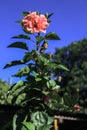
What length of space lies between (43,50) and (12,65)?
1.04ft

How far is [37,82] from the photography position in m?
4.08

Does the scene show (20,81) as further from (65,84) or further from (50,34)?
(65,84)

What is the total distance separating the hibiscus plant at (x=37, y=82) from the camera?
13.1ft

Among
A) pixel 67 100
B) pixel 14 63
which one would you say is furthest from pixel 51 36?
pixel 67 100

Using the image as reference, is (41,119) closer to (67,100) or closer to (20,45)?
(67,100)

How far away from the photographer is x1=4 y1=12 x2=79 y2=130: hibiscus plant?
157 inches

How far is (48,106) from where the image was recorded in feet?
→ 13.4

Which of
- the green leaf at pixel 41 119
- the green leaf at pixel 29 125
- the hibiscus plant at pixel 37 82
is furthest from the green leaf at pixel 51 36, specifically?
the green leaf at pixel 29 125

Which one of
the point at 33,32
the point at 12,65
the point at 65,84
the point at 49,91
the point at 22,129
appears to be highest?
the point at 65,84

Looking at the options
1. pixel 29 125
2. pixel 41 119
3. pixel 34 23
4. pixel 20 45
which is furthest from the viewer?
pixel 20 45

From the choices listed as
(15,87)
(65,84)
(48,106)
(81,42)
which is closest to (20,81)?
(15,87)

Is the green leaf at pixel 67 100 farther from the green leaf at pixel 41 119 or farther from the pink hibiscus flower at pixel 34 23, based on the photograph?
the pink hibiscus flower at pixel 34 23

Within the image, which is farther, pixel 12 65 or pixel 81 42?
pixel 81 42

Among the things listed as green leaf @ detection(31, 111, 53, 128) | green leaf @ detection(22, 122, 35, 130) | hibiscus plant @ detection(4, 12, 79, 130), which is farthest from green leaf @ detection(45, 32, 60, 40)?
green leaf @ detection(22, 122, 35, 130)
